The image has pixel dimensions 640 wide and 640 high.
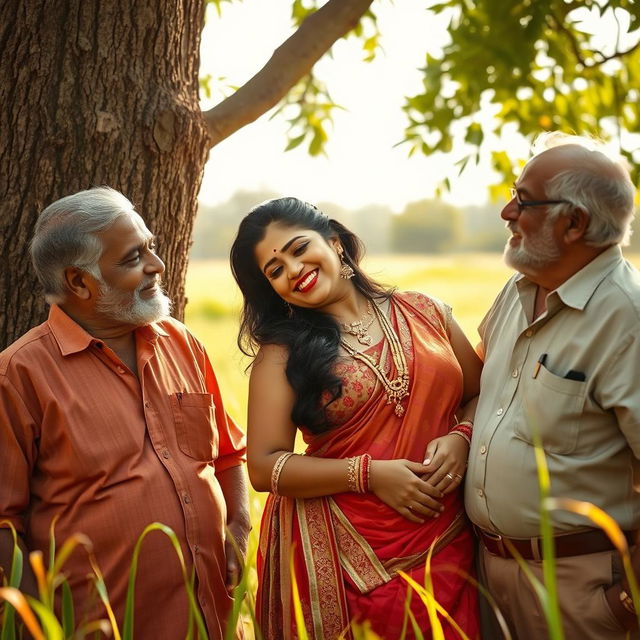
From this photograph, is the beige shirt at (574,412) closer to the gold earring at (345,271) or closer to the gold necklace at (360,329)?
the gold necklace at (360,329)

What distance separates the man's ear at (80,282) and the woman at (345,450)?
480mm

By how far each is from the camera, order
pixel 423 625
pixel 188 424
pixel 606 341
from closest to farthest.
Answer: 1. pixel 606 341
2. pixel 423 625
3. pixel 188 424

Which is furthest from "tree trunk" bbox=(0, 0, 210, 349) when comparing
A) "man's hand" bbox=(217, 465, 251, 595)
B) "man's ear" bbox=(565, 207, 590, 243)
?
"man's ear" bbox=(565, 207, 590, 243)

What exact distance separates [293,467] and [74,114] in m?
1.40

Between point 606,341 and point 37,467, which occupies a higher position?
point 606,341

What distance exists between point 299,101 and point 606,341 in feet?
10.6

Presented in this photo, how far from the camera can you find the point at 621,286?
2.37m

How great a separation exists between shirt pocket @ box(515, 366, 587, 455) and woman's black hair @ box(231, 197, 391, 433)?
555mm

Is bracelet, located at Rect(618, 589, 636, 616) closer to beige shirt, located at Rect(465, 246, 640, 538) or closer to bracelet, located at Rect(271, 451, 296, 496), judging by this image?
beige shirt, located at Rect(465, 246, 640, 538)

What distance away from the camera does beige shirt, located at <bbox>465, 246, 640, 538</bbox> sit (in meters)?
2.29

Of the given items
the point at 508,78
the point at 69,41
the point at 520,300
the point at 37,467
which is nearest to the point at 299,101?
the point at 508,78

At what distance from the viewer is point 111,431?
2465mm

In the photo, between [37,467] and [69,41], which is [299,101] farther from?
[37,467]

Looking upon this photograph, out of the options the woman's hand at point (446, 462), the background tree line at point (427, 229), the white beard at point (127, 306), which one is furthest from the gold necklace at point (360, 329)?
the background tree line at point (427, 229)
